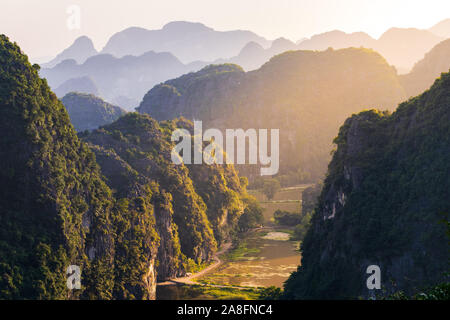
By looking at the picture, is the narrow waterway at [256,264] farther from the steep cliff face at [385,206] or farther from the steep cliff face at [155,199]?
the steep cliff face at [385,206]

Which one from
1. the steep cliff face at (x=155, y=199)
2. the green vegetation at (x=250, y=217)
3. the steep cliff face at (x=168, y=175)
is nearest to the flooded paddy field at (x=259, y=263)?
the green vegetation at (x=250, y=217)

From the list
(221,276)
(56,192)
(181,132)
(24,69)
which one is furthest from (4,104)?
(181,132)

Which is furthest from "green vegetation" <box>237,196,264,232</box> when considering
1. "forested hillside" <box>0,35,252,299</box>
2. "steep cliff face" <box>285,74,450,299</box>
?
"steep cliff face" <box>285,74,450,299</box>

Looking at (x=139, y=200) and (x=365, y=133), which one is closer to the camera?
(x=365, y=133)

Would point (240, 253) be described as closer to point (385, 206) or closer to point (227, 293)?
point (227, 293)

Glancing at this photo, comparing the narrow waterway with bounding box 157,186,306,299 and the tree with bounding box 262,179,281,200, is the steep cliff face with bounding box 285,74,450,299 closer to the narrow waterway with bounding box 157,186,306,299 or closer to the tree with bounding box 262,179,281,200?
the narrow waterway with bounding box 157,186,306,299
